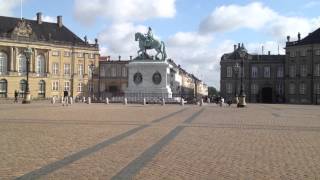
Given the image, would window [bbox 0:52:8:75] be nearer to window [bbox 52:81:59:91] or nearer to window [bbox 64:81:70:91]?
window [bbox 52:81:59:91]

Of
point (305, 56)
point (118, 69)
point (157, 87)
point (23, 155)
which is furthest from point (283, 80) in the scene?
point (23, 155)

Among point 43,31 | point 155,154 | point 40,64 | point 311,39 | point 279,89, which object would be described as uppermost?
point 43,31

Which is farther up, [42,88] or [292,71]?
[292,71]

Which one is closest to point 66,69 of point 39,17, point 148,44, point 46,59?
point 46,59

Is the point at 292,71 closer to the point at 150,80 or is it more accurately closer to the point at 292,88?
the point at 292,88

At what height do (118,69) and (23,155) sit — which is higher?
(118,69)

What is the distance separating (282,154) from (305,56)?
90351 mm

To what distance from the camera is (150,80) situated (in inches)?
2237

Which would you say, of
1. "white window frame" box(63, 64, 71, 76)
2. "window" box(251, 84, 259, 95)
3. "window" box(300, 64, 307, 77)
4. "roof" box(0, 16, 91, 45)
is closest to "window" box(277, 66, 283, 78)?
"window" box(251, 84, 259, 95)

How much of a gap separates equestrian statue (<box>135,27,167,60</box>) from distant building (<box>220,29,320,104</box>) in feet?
120

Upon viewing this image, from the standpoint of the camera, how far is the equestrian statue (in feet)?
190

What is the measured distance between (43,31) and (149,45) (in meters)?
53.1

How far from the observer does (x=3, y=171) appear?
9.74 metres

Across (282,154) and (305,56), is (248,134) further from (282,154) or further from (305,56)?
(305,56)
